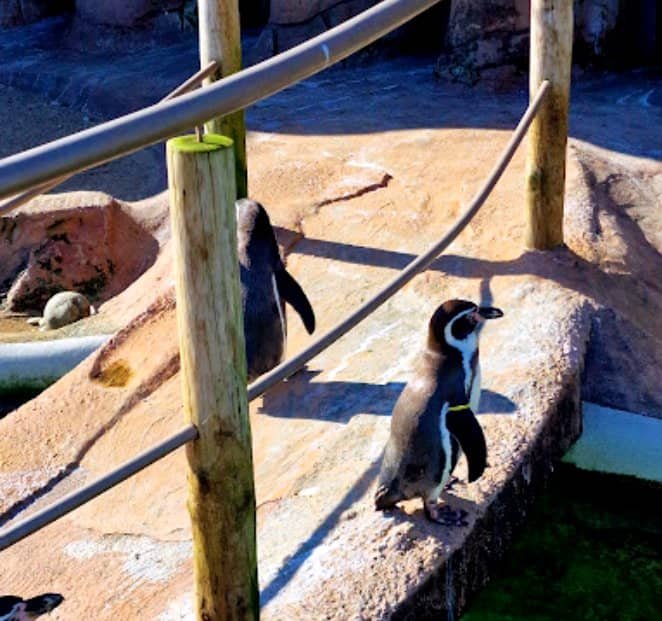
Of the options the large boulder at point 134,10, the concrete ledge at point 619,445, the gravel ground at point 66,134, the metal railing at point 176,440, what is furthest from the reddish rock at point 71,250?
the metal railing at point 176,440

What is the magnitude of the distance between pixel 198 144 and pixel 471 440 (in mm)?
1093

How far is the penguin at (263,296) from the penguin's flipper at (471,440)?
1.36 meters

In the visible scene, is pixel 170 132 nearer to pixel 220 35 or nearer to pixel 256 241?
pixel 256 241

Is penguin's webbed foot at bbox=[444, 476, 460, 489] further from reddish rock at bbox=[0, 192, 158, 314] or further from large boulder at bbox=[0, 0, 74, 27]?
large boulder at bbox=[0, 0, 74, 27]

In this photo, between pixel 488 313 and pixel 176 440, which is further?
pixel 488 313

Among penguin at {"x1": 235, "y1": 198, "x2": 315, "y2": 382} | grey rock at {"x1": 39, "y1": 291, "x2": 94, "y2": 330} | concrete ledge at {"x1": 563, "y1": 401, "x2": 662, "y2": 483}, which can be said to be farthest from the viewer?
grey rock at {"x1": 39, "y1": 291, "x2": 94, "y2": 330}

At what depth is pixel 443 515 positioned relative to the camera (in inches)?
120

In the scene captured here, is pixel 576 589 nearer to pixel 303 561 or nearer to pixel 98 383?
pixel 303 561

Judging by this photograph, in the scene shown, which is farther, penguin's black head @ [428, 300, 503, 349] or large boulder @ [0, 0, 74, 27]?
large boulder @ [0, 0, 74, 27]

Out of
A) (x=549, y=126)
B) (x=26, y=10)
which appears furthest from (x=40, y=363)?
(x=26, y=10)

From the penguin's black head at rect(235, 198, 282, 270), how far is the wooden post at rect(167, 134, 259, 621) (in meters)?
2.02

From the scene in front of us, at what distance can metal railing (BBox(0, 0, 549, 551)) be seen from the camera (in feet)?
6.13

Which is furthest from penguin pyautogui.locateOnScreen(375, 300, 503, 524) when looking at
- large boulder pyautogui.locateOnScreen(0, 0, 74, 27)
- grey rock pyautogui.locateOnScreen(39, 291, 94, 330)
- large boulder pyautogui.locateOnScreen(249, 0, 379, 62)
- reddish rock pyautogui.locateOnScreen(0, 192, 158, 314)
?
large boulder pyautogui.locateOnScreen(0, 0, 74, 27)

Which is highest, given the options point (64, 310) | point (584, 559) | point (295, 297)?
point (295, 297)
